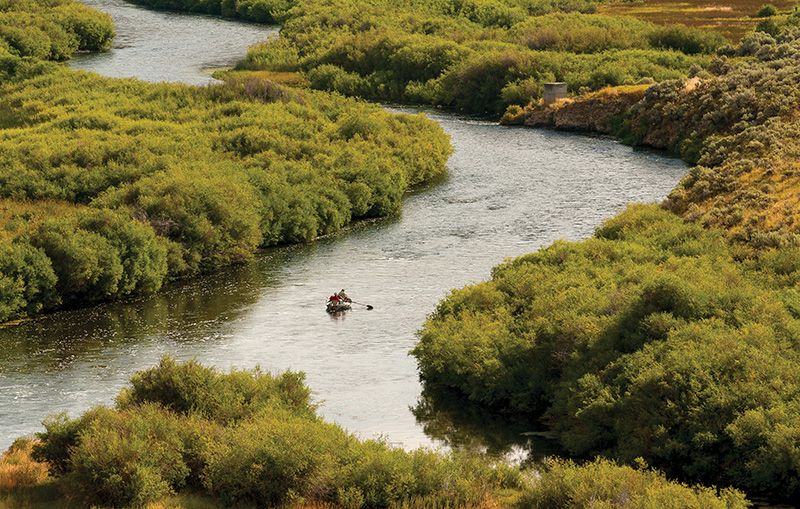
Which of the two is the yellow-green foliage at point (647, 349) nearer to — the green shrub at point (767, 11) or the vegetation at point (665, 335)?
the vegetation at point (665, 335)

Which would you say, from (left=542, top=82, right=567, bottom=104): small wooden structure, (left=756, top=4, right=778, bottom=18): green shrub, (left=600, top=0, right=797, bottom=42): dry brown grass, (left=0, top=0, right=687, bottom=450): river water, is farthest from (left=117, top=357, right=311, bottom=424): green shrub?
(left=756, top=4, right=778, bottom=18): green shrub

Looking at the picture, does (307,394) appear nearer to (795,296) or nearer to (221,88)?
(795,296)

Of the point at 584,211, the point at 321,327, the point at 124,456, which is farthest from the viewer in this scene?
the point at 584,211

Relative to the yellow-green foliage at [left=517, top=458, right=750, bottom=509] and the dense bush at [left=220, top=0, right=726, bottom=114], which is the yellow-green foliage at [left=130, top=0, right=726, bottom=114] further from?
the yellow-green foliage at [left=517, top=458, right=750, bottom=509]

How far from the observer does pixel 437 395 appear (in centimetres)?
5434

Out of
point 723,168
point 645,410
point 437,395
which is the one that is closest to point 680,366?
point 645,410

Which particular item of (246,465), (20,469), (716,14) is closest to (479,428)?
(246,465)

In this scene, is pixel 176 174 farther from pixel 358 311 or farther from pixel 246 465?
pixel 246 465

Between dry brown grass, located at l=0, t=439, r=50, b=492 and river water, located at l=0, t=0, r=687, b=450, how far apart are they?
408 cm

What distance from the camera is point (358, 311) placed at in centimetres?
6544

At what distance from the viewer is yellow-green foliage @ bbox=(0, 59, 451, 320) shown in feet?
221

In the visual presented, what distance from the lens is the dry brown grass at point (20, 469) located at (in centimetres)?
4036

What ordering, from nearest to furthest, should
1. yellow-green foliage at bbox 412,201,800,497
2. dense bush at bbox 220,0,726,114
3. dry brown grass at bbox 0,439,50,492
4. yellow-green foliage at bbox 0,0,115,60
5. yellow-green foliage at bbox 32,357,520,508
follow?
yellow-green foliage at bbox 32,357,520,508 → dry brown grass at bbox 0,439,50,492 → yellow-green foliage at bbox 412,201,800,497 → dense bush at bbox 220,0,726,114 → yellow-green foliage at bbox 0,0,115,60

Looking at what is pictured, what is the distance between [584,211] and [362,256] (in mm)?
21061
